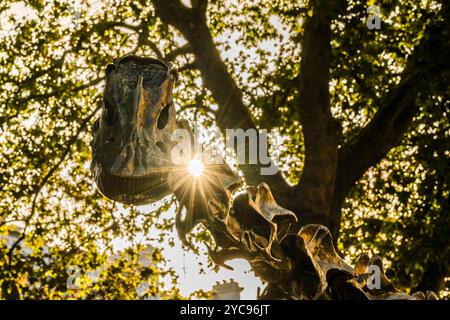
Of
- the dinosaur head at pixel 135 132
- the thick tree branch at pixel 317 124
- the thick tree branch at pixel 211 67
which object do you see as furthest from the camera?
the thick tree branch at pixel 211 67

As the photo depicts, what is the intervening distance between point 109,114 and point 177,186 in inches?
8.9

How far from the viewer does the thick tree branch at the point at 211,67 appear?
29.3ft

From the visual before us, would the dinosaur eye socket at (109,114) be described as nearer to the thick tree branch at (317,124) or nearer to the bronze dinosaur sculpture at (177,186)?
the bronze dinosaur sculpture at (177,186)

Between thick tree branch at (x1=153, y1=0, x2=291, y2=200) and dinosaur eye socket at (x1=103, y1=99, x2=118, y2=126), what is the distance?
7.29 meters

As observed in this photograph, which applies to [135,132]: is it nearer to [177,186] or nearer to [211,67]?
[177,186]

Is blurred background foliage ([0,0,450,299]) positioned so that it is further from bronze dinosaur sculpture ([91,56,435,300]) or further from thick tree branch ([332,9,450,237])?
bronze dinosaur sculpture ([91,56,435,300])

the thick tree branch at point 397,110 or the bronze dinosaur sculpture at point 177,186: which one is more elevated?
the thick tree branch at point 397,110

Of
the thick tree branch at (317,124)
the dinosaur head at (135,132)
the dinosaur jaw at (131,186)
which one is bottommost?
the dinosaur jaw at (131,186)

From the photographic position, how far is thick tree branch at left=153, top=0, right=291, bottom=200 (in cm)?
893

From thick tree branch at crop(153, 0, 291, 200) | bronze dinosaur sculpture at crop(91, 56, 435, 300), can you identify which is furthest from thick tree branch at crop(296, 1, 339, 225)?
bronze dinosaur sculpture at crop(91, 56, 435, 300)

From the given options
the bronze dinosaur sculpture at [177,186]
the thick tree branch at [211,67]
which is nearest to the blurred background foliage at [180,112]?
the thick tree branch at [211,67]

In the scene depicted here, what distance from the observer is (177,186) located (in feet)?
4.17

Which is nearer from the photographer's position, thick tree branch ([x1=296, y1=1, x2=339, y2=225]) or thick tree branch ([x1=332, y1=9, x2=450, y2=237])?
thick tree branch ([x1=296, y1=1, x2=339, y2=225])

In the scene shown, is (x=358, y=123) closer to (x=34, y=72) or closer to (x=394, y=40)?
(x=394, y=40)
